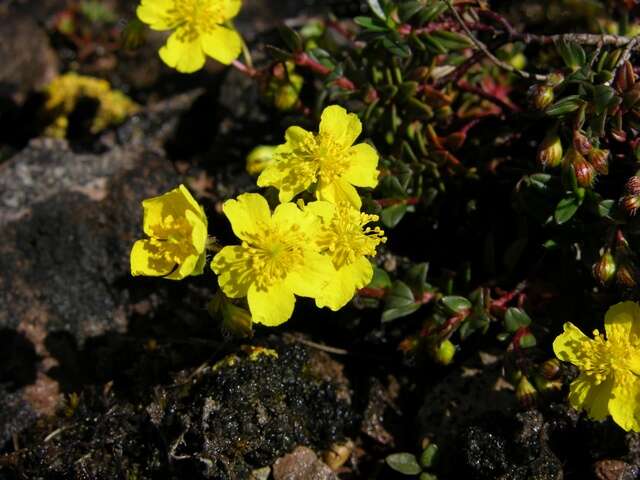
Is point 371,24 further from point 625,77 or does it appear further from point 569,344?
point 569,344

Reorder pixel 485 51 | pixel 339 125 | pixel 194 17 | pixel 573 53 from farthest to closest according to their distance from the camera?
1. pixel 194 17
2. pixel 485 51
3. pixel 573 53
4. pixel 339 125

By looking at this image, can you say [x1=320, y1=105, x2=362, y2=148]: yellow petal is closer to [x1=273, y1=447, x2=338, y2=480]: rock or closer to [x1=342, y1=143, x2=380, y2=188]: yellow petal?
[x1=342, y1=143, x2=380, y2=188]: yellow petal

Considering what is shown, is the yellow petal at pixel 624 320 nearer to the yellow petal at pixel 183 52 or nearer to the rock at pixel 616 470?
the rock at pixel 616 470

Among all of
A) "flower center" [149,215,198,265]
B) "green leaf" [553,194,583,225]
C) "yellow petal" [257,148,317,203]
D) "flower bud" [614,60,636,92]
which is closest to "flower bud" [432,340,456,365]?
"green leaf" [553,194,583,225]

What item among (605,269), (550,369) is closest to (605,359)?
(550,369)

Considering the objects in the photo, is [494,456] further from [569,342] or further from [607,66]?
[607,66]
